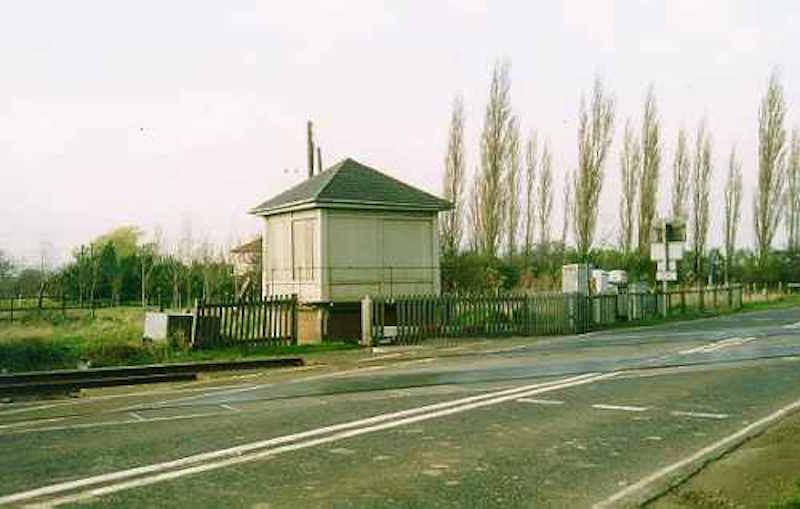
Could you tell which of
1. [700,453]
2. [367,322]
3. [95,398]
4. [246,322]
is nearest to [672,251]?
[367,322]

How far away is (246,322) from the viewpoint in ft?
69.2

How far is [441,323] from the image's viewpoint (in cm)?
2434

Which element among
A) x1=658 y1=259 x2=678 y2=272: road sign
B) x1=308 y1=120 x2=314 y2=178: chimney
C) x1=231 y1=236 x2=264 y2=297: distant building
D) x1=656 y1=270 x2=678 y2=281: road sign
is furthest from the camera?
x1=231 y1=236 x2=264 y2=297: distant building

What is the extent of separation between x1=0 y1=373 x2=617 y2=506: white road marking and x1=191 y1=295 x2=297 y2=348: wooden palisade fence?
9.72m

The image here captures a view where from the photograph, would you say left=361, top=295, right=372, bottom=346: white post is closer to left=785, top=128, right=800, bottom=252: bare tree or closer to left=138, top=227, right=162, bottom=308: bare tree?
left=138, top=227, right=162, bottom=308: bare tree

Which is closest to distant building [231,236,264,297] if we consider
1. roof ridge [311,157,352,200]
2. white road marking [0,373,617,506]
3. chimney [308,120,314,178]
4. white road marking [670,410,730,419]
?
chimney [308,120,314,178]

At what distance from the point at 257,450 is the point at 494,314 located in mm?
18009

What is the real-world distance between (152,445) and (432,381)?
6.47m

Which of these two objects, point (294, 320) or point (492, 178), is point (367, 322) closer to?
point (294, 320)

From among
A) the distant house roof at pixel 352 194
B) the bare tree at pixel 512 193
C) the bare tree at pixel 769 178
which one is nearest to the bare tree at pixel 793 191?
the bare tree at pixel 769 178

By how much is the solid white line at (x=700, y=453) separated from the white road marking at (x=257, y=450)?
3.26 meters

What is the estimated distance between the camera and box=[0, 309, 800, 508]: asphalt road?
678 cm

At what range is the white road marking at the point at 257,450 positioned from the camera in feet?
22.4

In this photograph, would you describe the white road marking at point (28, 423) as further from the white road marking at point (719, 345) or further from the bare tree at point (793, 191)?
the bare tree at point (793, 191)
